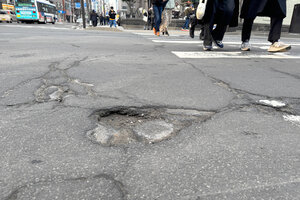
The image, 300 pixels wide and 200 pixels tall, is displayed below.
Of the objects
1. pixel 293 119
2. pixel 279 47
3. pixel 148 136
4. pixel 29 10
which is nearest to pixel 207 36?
pixel 279 47

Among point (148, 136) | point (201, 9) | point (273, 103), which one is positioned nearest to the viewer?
point (148, 136)

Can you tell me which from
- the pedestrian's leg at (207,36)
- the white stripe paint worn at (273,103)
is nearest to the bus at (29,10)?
the pedestrian's leg at (207,36)

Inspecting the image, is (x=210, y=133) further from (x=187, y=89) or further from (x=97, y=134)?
(x=187, y=89)

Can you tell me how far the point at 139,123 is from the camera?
5.94ft

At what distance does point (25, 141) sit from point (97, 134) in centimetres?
46

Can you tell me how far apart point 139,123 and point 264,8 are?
173 inches

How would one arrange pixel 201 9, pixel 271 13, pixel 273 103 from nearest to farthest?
1. pixel 273 103
2. pixel 271 13
3. pixel 201 9

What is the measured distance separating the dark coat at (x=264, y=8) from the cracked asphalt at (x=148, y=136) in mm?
2090

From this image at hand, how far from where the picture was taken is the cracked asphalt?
1.10m

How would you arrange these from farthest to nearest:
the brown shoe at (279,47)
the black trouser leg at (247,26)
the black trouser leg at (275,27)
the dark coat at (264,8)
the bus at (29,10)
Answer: the bus at (29,10)
the black trouser leg at (247,26)
the brown shoe at (279,47)
the black trouser leg at (275,27)
the dark coat at (264,8)

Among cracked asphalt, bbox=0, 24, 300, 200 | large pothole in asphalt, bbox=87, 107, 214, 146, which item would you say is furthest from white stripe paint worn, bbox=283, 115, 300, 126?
large pothole in asphalt, bbox=87, 107, 214, 146

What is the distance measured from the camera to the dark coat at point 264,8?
4441 mm

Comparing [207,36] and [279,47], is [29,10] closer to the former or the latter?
[207,36]

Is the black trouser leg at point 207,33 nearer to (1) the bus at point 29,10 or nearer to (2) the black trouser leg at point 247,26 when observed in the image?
(2) the black trouser leg at point 247,26
